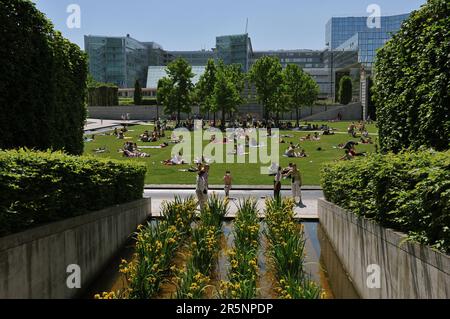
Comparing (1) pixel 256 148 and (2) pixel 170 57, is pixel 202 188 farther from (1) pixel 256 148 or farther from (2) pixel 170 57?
(2) pixel 170 57

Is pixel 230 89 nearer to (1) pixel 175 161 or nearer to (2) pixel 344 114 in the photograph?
(2) pixel 344 114

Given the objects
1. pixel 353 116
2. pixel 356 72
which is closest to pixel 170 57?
pixel 356 72

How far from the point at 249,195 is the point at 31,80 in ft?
31.5

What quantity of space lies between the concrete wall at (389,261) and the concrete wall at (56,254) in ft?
17.3

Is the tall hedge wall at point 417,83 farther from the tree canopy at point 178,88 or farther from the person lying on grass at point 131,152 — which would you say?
the tree canopy at point 178,88

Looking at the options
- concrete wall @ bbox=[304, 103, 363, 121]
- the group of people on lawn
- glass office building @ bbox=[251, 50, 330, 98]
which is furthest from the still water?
glass office building @ bbox=[251, 50, 330, 98]

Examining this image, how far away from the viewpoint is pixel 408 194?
632 centimetres

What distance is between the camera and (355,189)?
30.7ft

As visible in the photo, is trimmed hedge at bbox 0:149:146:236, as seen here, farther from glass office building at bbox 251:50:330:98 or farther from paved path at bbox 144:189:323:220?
glass office building at bbox 251:50:330:98

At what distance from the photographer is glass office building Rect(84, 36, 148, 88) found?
135500 mm

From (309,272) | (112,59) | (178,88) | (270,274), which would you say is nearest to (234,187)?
(309,272)
